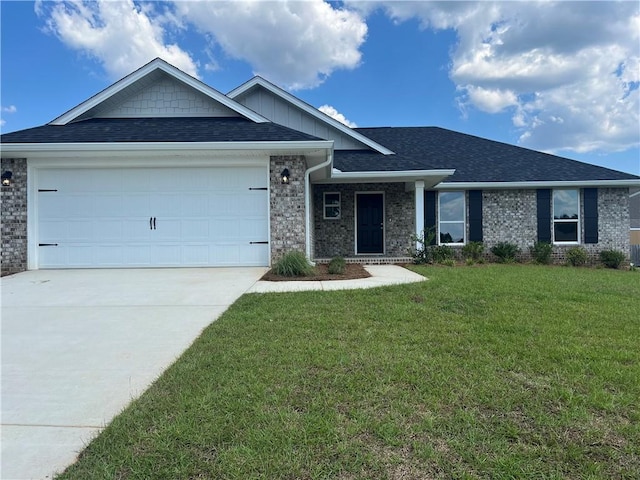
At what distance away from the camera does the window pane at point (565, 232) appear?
42.8ft

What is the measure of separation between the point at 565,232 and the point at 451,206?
3967mm

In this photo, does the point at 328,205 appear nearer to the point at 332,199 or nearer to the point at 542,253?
the point at 332,199

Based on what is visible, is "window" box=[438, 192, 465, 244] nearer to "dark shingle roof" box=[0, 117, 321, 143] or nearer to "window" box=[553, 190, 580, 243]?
"window" box=[553, 190, 580, 243]

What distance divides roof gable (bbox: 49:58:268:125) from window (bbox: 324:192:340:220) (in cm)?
379

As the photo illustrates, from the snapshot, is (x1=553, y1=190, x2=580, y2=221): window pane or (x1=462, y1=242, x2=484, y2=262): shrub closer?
(x1=462, y1=242, x2=484, y2=262): shrub

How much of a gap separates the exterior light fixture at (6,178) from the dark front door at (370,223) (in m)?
9.53

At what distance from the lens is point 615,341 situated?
381 centimetres

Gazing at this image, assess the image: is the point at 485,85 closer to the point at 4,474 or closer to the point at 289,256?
the point at 289,256

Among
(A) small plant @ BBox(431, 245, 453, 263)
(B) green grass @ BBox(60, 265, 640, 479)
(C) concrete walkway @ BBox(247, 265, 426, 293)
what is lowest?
(B) green grass @ BBox(60, 265, 640, 479)

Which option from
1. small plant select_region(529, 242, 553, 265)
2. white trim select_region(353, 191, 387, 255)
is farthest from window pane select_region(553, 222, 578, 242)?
white trim select_region(353, 191, 387, 255)

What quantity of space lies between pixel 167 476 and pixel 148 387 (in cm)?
118

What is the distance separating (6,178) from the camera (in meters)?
8.82

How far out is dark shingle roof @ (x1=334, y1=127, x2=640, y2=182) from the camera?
12.5 meters

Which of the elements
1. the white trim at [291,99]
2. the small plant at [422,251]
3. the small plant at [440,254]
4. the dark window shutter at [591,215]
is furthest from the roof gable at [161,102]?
the dark window shutter at [591,215]
